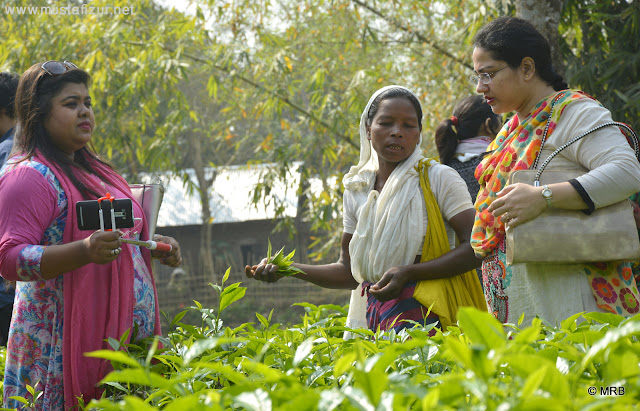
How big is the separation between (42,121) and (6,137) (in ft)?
3.05

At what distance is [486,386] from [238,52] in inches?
274

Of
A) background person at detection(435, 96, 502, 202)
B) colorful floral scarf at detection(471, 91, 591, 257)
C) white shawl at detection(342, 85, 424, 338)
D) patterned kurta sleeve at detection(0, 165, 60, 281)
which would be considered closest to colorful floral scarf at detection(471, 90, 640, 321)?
colorful floral scarf at detection(471, 91, 591, 257)

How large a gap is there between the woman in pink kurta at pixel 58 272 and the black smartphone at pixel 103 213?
0.13 ft

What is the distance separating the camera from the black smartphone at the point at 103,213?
197cm

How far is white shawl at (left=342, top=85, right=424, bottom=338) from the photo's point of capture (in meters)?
2.40

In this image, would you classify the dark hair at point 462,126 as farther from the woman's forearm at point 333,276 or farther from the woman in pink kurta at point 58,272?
the woman in pink kurta at point 58,272

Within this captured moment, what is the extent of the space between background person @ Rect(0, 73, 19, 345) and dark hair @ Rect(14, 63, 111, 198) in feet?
2.13

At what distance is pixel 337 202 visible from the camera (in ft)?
26.7

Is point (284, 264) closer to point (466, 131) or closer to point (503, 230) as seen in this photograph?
point (503, 230)

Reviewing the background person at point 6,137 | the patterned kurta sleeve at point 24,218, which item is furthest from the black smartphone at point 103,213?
the background person at point 6,137

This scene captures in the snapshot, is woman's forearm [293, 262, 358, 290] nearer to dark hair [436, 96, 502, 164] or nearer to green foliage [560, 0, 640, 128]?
dark hair [436, 96, 502, 164]

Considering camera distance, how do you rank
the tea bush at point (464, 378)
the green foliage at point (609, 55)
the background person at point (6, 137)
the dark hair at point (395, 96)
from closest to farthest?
the tea bush at point (464, 378) → the dark hair at point (395, 96) → the background person at point (6, 137) → the green foliage at point (609, 55)

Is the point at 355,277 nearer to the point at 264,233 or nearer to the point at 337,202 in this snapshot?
the point at 337,202

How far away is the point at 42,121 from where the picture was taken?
90.7 inches
